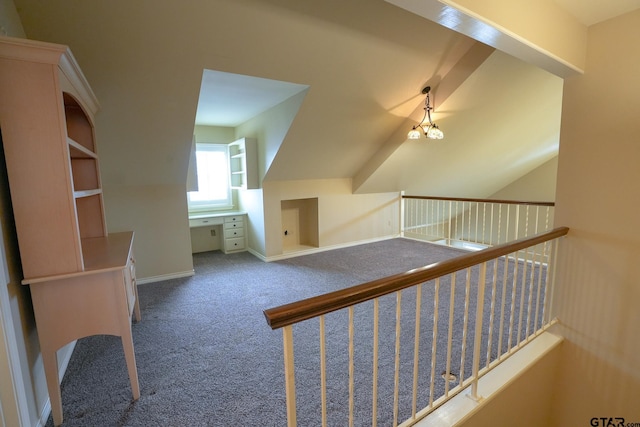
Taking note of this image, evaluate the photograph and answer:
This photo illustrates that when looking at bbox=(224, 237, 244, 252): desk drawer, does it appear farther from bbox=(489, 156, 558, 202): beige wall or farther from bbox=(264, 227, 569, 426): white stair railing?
bbox=(489, 156, 558, 202): beige wall

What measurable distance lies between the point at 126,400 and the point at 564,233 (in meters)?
3.25

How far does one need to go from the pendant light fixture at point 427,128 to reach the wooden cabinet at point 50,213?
3219 millimetres

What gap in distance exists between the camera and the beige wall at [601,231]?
1892mm

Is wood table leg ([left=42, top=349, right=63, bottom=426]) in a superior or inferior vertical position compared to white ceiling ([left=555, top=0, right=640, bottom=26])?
inferior

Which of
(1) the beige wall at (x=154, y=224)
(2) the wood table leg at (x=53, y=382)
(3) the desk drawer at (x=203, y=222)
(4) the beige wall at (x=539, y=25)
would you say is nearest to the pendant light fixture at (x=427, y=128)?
(4) the beige wall at (x=539, y=25)

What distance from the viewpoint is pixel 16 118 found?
4.34 feet

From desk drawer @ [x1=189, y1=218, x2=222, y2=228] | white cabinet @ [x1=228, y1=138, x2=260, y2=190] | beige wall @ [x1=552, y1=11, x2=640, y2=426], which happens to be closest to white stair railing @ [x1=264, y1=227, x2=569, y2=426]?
beige wall @ [x1=552, y1=11, x2=640, y2=426]

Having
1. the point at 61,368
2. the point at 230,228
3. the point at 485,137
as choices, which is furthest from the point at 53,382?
the point at 485,137

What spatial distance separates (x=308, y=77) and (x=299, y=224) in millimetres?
2991

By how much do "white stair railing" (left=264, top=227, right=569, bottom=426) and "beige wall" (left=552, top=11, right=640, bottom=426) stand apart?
19cm

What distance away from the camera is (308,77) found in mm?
2865

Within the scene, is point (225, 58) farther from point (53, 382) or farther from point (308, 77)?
point (53, 382)

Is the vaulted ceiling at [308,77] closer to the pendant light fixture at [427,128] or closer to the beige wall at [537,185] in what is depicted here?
the pendant light fixture at [427,128]

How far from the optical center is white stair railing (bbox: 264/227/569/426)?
99 centimetres
